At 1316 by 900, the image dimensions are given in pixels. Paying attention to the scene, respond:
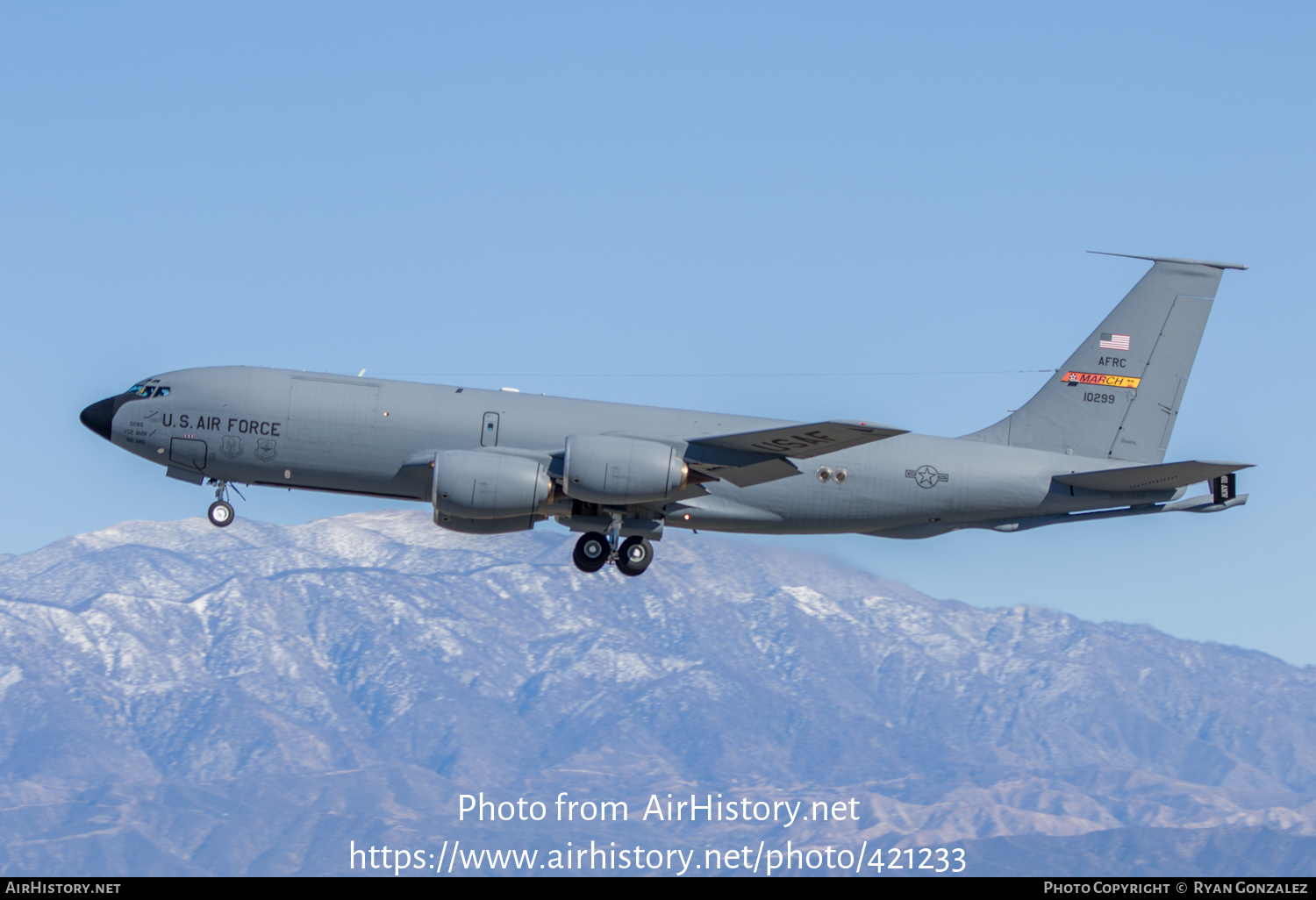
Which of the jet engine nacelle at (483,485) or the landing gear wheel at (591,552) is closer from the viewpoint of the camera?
the jet engine nacelle at (483,485)

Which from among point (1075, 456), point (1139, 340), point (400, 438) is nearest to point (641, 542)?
point (400, 438)

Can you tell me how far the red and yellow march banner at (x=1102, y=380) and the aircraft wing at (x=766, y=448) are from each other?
365 inches

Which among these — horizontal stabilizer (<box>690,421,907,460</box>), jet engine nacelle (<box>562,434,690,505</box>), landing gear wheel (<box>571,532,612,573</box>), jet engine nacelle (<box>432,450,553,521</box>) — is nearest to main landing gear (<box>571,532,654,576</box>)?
landing gear wheel (<box>571,532,612,573</box>)

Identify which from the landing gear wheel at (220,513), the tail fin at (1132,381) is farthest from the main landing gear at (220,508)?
the tail fin at (1132,381)

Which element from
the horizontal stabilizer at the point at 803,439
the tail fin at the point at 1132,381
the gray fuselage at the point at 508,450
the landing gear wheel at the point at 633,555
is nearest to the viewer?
the horizontal stabilizer at the point at 803,439

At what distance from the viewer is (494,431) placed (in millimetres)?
44312

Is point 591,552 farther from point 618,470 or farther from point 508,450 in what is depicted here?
point 508,450

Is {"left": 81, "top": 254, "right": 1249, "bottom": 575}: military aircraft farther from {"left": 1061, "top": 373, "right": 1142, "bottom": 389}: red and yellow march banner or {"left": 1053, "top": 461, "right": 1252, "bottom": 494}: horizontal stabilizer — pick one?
{"left": 1061, "top": 373, "right": 1142, "bottom": 389}: red and yellow march banner

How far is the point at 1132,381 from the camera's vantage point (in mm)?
48531

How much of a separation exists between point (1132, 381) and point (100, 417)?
30.5 metres

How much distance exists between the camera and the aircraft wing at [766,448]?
4181 cm

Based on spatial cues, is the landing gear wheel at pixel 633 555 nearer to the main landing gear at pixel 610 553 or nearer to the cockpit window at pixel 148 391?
the main landing gear at pixel 610 553
